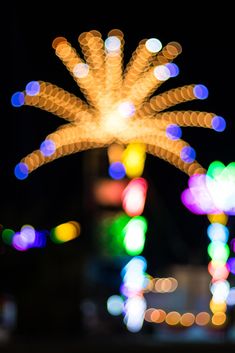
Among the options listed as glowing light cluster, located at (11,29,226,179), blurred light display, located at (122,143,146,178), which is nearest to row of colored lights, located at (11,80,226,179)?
glowing light cluster, located at (11,29,226,179)

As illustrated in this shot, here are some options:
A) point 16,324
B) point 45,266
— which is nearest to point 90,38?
point 45,266

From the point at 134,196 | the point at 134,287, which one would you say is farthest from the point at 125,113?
the point at 134,287

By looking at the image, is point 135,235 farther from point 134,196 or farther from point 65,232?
point 65,232

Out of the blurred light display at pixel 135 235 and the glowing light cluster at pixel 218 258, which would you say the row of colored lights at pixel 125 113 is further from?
the glowing light cluster at pixel 218 258

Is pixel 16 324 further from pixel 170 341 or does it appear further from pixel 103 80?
pixel 103 80

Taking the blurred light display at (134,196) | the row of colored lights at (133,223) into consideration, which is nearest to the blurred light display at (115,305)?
the row of colored lights at (133,223)

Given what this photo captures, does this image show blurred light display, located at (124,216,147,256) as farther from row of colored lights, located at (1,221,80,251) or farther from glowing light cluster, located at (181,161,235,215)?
row of colored lights, located at (1,221,80,251)
